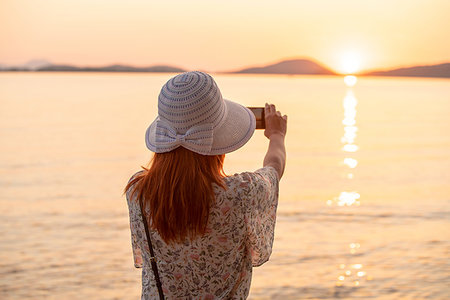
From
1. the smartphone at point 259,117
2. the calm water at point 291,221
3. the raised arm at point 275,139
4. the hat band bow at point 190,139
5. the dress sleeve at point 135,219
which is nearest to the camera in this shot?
the hat band bow at point 190,139

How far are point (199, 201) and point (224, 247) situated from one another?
0.70 ft

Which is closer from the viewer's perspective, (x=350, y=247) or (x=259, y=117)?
(x=259, y=117)

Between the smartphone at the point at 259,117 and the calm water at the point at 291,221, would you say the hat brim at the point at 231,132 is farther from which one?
the calm water at the point at 291,221

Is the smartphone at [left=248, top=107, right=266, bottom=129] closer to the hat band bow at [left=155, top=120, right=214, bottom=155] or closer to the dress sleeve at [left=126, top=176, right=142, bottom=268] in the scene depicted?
the hat band bow at [left=155, top=120, right=214, bottom=155]

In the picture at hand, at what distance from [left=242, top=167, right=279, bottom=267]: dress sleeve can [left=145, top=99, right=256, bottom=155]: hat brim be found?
0.37 ft

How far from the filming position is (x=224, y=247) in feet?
6.98

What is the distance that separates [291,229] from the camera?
9.59 metres

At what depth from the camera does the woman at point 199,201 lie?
2020 millimetres

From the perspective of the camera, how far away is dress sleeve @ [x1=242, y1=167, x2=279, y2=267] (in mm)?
2076

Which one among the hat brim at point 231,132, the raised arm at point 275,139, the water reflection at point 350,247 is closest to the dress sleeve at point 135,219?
the hat brim at point 231,132

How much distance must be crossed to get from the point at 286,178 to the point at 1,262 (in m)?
8.62

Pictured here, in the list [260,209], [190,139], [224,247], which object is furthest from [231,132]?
[224,247]

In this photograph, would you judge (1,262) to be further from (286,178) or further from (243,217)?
(286,178)

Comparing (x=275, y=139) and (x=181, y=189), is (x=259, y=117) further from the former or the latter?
(x=181, y=189)
